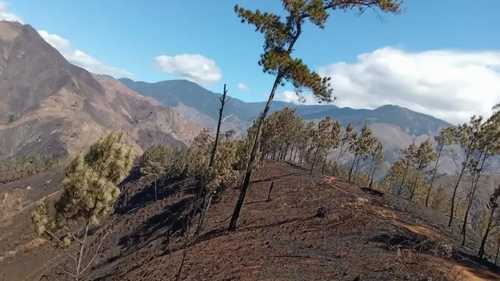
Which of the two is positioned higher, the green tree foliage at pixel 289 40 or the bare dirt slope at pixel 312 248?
the green tree foliage at pixel 289 40

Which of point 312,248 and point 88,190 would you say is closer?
point 88,190

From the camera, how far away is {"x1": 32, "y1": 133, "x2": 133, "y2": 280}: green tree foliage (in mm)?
20766

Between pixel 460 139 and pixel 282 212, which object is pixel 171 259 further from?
pixel 460 139

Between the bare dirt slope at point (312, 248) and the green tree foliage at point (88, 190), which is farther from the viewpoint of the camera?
the bare dirt slope at point (312, 248)

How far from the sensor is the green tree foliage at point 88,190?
68.1ft

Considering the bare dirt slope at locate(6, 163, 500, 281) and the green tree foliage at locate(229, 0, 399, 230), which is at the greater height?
the green tree foliage at locate(229, 0, 399, 230)

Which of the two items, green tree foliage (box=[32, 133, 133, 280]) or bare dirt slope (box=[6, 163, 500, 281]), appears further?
bare dirt slope (box=[6, 163, 500, 281])

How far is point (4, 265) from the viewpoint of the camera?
293 ft

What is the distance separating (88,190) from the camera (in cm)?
2088

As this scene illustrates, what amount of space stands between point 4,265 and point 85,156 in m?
83.5

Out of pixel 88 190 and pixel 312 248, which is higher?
pixel 88 190

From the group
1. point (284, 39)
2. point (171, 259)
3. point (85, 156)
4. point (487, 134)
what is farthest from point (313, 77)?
point (487, 134)

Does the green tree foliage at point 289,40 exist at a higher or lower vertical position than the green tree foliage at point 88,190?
higher

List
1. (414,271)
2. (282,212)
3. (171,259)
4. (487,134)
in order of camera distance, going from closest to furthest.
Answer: (414,271) → (171,259) → (282,212) → (487,134)
